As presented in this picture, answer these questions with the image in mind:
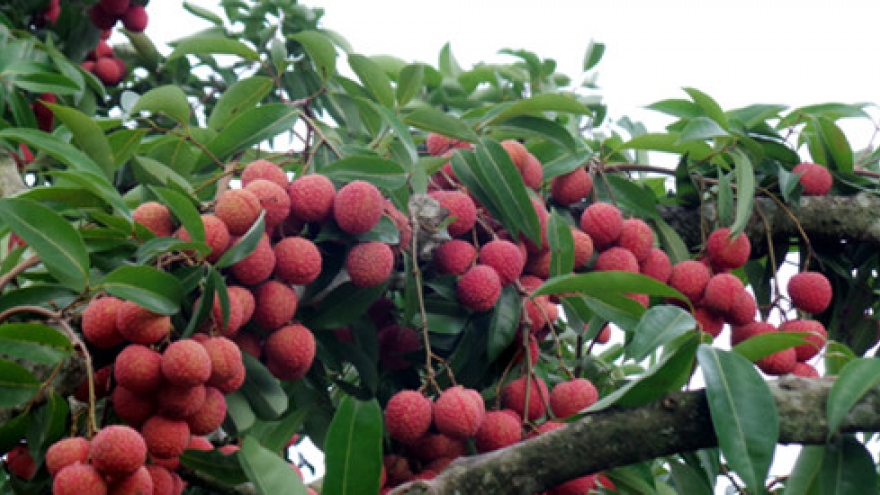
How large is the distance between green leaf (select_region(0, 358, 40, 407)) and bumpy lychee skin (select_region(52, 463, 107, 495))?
0.14 metres

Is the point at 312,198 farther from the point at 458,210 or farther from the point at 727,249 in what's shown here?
the point at 727,249

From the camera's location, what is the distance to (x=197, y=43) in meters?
1.95

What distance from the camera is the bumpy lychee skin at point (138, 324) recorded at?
1295 millimetres

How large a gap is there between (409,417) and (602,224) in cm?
50

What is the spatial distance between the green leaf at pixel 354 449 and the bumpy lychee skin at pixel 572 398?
0.49 m

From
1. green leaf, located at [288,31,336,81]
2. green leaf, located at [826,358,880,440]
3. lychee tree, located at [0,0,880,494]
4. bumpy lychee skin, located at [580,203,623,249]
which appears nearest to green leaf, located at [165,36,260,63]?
lychee tree, located at [0,0,880,494]

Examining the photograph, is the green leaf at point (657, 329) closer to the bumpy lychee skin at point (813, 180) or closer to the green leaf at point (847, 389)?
the green leaf at point (847, 389)

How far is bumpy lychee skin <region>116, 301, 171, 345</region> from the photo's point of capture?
1.29 metres

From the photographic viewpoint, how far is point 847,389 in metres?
1.25

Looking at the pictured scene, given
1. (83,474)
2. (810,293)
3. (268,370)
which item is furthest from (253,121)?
(810,293)

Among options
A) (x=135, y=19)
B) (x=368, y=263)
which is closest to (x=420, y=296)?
(x=368, y=263)

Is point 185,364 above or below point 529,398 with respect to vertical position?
above

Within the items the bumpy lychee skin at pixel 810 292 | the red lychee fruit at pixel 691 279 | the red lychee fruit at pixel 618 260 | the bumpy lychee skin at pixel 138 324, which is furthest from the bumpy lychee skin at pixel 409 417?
the bumpy lychee skin at pixel 810 292

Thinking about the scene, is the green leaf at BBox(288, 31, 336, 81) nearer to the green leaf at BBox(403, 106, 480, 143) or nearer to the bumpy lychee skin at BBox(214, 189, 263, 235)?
the green leaf at BBox(403, 106, 480, 143)
